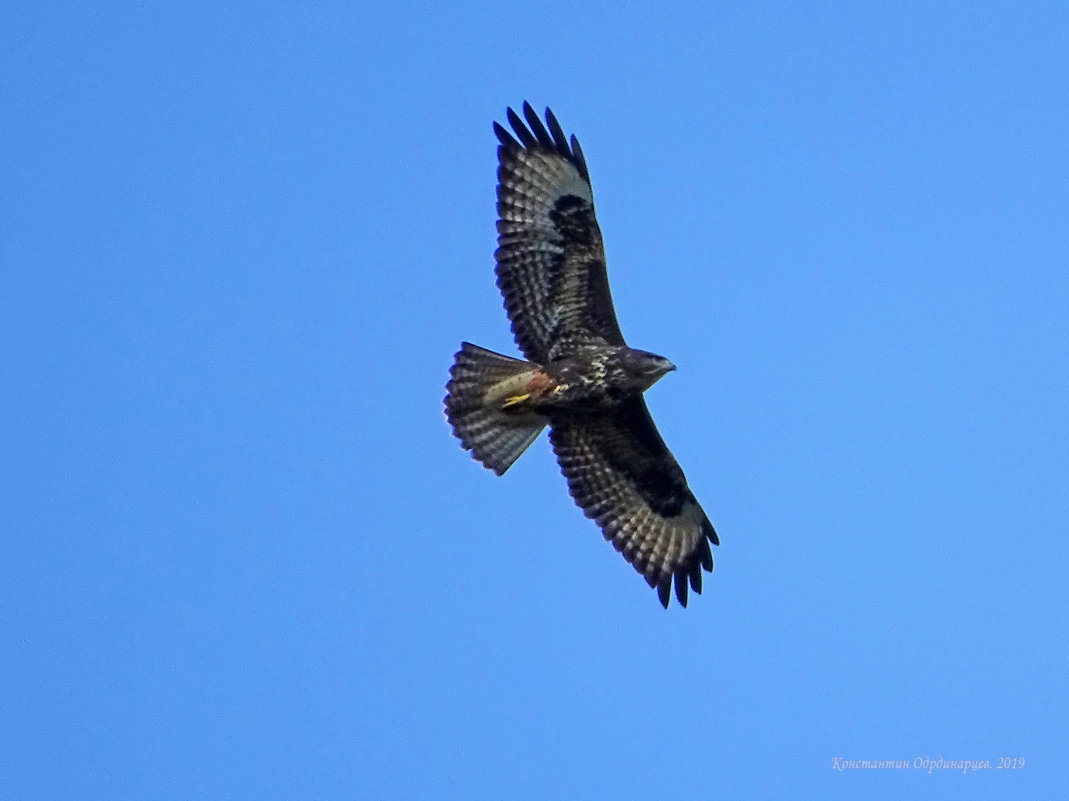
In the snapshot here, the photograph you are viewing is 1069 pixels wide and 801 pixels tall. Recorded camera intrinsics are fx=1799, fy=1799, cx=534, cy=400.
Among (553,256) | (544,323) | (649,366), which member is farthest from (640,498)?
(553,256)

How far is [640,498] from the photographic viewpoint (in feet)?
40.8

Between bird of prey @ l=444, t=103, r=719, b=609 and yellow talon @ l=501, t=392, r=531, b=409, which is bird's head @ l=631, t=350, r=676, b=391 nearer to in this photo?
bird of prey @ l=444, t=103, r=719, b=609

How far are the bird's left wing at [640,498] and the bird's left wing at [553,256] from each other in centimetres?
73

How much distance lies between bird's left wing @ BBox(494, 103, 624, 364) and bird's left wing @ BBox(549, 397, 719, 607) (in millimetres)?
728

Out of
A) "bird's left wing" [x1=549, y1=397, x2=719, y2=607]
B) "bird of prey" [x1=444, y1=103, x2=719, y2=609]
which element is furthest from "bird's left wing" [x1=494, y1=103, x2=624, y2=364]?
"bird's left wing" [x1=549, y1=397, x2=719, y2=607]

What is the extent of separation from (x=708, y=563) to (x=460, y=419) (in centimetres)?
213

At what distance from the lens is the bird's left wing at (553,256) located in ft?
38.1

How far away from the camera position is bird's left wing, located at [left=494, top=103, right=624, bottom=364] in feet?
38.1

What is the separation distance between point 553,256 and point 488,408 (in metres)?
1.07

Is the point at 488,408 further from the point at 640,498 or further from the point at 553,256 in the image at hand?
the point at 640,498

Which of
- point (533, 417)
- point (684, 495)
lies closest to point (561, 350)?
point (533, 417)

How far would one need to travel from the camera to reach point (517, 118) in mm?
11781

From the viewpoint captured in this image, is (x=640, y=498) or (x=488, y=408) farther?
(x=640, y=498)

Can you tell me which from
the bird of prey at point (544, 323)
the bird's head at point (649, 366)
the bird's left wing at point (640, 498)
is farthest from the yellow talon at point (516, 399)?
the bird's head at point (649, 366)
